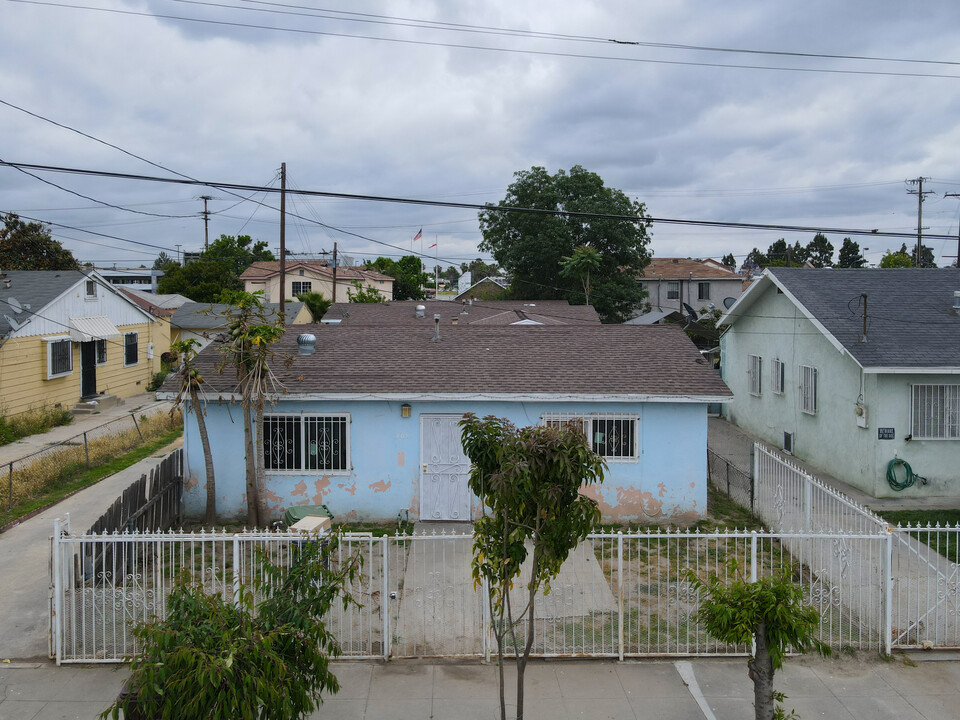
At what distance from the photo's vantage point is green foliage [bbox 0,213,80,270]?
43688 millimetres

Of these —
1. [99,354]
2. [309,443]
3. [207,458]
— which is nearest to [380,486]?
[309,443]

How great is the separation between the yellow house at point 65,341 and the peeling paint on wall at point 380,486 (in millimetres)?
13693

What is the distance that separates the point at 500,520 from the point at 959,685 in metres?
5.36

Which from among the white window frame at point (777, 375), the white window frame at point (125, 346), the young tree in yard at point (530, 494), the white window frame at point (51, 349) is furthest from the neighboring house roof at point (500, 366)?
the white window frame at point (125, 346)

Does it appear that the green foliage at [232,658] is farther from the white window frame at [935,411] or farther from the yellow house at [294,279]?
the yellow house at [294,279]

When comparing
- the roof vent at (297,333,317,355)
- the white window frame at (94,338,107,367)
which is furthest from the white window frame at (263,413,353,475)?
the white window frame at (94,338,107,367)

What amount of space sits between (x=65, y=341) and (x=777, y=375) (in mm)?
22090

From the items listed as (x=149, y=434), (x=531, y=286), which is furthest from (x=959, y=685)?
(x=531, y=286)

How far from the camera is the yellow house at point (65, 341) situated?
21.9 metres

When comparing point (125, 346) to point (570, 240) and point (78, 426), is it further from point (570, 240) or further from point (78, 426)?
point (570, 240)

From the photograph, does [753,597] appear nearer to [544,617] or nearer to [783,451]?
[544,617]

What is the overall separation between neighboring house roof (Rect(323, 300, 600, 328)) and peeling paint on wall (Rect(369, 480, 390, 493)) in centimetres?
1427

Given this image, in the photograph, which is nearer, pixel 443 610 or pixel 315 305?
pixel 443 610

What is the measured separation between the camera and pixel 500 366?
1444cm
